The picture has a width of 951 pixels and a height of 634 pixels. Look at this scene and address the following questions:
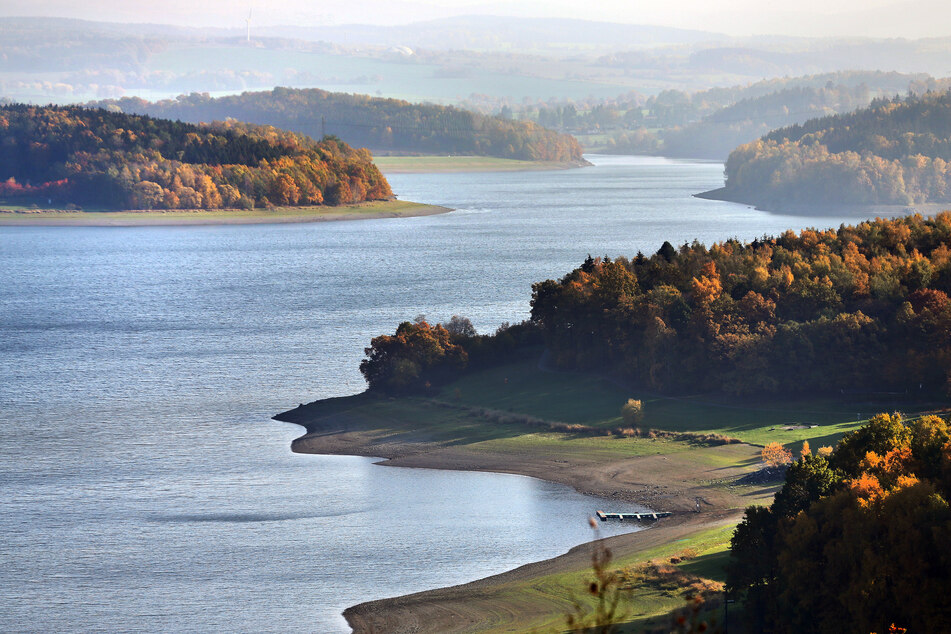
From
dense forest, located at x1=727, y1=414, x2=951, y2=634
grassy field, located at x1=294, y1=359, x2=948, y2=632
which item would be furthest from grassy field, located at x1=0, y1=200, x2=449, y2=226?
dense forest, located at x1=727, y1=414, x2=951, y2=634

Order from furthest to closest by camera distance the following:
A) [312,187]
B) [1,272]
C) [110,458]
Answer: [312,187], [1,272], [110,458]

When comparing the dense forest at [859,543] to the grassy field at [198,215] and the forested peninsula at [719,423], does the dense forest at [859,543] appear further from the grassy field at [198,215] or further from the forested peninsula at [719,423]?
the grassy field at [198,215]

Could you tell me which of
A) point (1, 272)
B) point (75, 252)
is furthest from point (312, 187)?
point (1, 272)

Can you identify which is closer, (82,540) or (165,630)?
(165,630)

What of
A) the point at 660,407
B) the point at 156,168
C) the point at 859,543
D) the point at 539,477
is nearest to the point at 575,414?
the point at 660,407

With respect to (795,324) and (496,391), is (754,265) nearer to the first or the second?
(795,324)

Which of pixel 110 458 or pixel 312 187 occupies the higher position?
pixel 312 187

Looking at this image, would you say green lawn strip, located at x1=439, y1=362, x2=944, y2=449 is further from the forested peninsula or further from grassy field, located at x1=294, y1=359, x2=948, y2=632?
the forested peninsula

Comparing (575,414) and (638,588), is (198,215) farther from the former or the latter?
(638,588)
